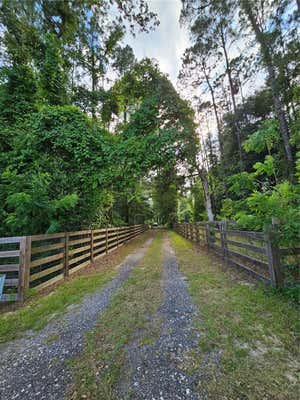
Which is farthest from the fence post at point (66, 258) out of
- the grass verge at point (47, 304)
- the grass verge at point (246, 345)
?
the grass verge at point (246, 345)

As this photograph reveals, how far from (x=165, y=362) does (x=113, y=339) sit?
70 centimetres

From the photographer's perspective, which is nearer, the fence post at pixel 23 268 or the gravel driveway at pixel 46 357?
the gravel driveway at pixel 46 357

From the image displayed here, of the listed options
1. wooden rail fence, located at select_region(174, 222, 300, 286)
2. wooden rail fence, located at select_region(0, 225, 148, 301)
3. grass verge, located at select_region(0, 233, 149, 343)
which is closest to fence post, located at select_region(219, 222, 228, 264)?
wooden rail fence, located at select_region(174, 222, 300, 286)

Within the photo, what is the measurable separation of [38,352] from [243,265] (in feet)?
13.5

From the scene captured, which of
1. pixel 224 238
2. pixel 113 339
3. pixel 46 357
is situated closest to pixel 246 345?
pixel 113 339

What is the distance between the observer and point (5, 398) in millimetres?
1368

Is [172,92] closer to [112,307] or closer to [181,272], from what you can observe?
[181,272]

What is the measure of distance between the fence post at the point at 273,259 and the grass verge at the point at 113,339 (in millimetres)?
2006

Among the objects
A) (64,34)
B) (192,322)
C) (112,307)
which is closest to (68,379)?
(112,307)

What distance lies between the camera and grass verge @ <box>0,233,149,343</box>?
7.83 feet

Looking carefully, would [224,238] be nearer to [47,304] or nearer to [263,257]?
[263,257]

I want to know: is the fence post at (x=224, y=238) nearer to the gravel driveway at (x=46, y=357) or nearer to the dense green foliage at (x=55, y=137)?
the dense green foliage at (x=55, y=137)

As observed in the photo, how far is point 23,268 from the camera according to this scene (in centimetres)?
323

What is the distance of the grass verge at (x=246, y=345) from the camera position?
1364 mm
